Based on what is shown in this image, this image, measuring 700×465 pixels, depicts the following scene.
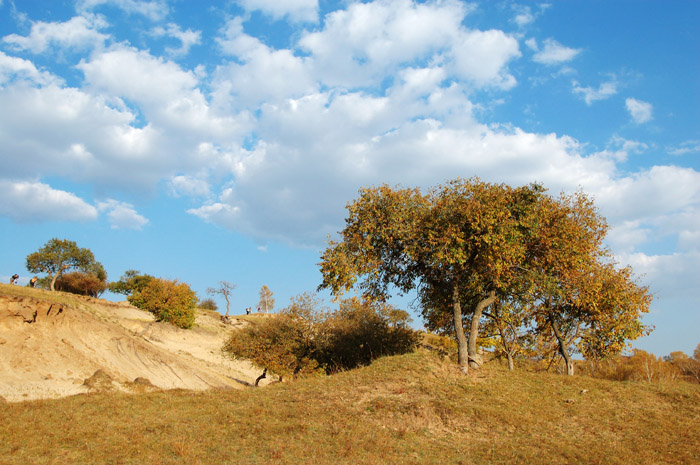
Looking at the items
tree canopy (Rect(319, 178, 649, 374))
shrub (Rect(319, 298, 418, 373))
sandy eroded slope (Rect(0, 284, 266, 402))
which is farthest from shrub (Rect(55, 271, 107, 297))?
tree canopy (Rect(319, 178, 649, 374))

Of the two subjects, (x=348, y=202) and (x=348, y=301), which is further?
(x=348, y=301)

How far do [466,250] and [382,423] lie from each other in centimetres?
920

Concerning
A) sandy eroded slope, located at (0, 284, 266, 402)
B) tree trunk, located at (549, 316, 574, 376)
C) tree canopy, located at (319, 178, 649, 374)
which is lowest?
sandy eroded slope, located at (0, 284, 266, 402)

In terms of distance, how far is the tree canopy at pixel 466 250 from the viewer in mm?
20781

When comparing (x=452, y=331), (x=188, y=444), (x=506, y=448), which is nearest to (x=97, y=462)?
(x=188, y=444)

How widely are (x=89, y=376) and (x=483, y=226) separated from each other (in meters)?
28.5

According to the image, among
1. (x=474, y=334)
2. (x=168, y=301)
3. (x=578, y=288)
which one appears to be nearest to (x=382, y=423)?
(x=474, y=334)

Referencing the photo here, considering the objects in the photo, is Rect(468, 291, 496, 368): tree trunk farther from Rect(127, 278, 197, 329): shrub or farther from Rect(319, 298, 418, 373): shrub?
Rect(127, 278, 197, 329): shrub

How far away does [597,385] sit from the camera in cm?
2302

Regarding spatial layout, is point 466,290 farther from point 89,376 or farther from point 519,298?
point 89,376

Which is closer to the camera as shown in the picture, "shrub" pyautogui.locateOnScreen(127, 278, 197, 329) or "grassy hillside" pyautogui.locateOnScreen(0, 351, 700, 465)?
"grassy hillside" pyautogui.locateOnScreen(0, 351, 700, 465)

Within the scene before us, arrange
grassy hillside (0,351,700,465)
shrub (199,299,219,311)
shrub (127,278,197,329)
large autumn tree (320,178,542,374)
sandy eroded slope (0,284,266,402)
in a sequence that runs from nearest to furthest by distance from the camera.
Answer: grassy hillside (0,351,700,465)
large autumn tree (320,178,542,374)
sandy eroded slope (0,284,266,402)
shrub (127,278,197,329)
shrub (199,299,219,311)

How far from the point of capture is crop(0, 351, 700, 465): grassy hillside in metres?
14.2

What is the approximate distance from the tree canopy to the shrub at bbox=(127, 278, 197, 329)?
50005 mm
